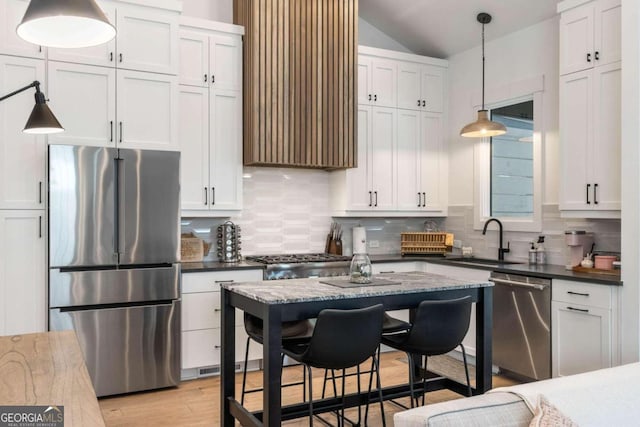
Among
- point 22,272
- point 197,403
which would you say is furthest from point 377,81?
point 22,272

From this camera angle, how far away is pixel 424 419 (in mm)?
1409

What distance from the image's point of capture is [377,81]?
18.3 feet

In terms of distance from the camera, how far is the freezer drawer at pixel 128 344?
389 cm

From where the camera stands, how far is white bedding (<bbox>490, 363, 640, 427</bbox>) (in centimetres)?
155

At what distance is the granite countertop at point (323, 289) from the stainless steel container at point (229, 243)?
1.62m

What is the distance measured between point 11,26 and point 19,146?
86cm

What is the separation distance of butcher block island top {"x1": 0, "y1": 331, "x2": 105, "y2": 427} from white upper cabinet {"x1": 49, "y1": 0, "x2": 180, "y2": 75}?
258 cm

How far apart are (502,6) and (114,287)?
418 cm

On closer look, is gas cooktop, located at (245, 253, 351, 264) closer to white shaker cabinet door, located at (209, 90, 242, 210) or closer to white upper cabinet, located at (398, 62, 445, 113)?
white shaker cabinet door, located at (209, 90, 242, 210)

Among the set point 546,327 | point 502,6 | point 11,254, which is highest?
point 502,6

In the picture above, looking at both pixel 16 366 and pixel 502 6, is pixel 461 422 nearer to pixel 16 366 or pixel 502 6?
pixel 16 366

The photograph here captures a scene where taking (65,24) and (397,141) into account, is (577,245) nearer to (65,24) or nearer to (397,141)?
(397,141)

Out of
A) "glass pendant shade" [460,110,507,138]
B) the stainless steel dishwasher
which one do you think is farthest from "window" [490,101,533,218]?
the stainless steel dishwasher

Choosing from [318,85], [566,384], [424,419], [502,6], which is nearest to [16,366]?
[424,419]
